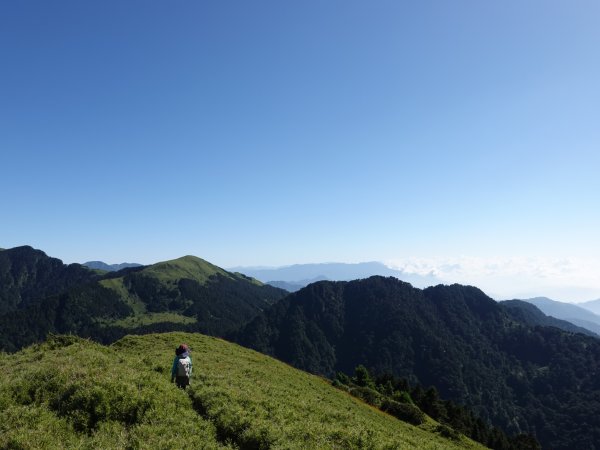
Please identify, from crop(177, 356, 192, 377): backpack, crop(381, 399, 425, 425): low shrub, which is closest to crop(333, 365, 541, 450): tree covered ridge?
crop(381, 399, 425, 425): low shrub

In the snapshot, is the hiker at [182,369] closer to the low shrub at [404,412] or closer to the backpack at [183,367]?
the backpack at [183,367]

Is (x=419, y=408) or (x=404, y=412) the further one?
(x=419, y=408)

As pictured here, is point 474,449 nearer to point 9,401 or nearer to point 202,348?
point 202,348

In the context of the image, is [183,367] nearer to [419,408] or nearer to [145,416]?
Answer: [145,416]

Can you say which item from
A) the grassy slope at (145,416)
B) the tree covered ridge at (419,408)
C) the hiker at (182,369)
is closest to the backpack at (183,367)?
the hiker at (182,369)

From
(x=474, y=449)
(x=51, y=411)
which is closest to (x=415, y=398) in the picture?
(x=474, y=449)

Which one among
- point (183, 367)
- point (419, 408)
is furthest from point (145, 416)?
point (419, 408)

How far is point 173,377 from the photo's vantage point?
67.8 ft

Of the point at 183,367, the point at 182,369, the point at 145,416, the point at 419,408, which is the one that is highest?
the point at 183,367

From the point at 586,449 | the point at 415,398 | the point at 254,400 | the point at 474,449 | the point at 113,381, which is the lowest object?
the point at 586,449

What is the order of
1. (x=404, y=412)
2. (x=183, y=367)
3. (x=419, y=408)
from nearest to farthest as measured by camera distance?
(x=183, y=367)
(x=404, y=412)
(x=419, y=408)

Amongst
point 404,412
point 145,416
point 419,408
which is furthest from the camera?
point 419,408

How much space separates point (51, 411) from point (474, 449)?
41.4 metres

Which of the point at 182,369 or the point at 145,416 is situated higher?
the point at 182,369
